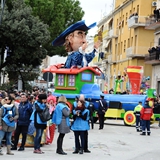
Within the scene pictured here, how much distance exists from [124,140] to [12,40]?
2154 cm

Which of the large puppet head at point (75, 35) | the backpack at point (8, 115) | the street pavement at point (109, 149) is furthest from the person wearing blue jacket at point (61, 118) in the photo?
the large puppet head at point (75, 35)

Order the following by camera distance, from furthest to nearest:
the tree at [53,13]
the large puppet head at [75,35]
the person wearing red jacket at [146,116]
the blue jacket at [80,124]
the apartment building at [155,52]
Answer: the tree at [53,13], the apartment building at [155,52], the large puppet head at [75,35], the person wearing red jacket at [146,116], the blue jacket at [80,124]

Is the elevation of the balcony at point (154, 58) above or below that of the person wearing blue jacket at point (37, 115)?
above

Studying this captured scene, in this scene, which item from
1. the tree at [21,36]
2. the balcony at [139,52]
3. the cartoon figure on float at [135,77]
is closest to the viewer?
the cartoon figure on float at [135,77]

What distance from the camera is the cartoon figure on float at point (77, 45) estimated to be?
29625mm

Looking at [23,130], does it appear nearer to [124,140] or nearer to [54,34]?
[124,140]

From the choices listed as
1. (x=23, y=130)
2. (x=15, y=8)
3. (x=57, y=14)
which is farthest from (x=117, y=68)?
(x=23, y=130)

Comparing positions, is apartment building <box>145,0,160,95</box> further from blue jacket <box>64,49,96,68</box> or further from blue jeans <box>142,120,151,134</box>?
blue jeans <box>142,120,151,134</box>

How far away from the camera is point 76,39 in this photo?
3020cm

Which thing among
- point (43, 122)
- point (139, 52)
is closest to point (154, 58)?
point (139, 52)

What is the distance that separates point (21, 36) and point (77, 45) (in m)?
11.7

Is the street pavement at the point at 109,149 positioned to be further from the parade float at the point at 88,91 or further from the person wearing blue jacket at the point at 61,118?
the parade float at the point at 88,91

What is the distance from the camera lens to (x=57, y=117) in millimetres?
15492

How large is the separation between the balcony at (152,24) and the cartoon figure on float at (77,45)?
20245 millimetres
